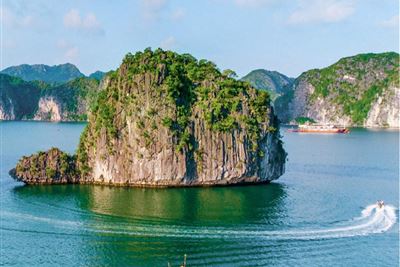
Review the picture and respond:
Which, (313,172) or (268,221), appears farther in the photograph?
(313,172)

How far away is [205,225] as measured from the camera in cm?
4141

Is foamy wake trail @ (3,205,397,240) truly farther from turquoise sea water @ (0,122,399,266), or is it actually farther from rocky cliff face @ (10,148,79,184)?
rocky cliff face @ (10,148,79,184)

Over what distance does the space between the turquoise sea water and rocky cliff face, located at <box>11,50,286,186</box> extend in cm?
221

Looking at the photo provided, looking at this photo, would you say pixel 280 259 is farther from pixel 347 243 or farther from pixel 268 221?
pixel 268 221

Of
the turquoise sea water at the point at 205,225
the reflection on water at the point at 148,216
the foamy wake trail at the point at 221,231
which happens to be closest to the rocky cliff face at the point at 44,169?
the turquoise sea water at the point at 205,225

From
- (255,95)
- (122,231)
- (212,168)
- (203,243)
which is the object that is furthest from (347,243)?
(255,95)

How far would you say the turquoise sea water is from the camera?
34.7 meters

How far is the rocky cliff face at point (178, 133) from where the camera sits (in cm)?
5753

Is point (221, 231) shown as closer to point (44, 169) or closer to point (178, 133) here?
point (178, 133)

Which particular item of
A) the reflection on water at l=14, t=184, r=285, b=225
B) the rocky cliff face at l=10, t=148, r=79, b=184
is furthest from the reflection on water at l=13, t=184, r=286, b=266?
the rocky cliff face at l=10, t=148, r=79, b=184

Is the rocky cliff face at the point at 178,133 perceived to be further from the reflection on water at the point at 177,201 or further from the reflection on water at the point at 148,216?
the reflection on water at the point at 148,216

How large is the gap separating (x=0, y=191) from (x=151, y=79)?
18654 mm

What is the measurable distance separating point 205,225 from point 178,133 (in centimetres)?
1804

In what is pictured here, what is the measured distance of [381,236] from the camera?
39.8m
